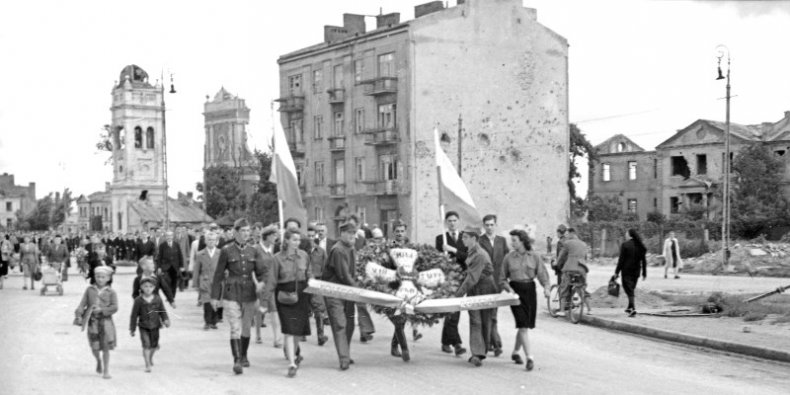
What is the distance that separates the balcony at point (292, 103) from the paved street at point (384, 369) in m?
49.5

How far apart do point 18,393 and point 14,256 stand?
34120 millimetres

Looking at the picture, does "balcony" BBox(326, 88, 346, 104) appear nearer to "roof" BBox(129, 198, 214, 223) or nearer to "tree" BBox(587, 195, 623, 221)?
"tree" BBox(587, 195, 623, 221)

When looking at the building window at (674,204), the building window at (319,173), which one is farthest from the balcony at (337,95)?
the building window at (674,204)

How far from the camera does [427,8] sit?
64312 millimetres

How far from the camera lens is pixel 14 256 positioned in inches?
1775

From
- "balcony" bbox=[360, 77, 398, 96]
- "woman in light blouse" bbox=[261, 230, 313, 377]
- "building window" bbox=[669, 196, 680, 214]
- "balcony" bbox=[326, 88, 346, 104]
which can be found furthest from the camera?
"building window" bbox=[669, 196, 680, 214]

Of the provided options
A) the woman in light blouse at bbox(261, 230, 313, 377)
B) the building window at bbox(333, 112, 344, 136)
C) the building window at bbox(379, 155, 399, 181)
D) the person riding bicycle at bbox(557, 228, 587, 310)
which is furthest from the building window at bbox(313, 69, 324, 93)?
the woman in light blouse at bbox(261, 230, 313, 377)

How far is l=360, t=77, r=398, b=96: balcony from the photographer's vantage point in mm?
59625

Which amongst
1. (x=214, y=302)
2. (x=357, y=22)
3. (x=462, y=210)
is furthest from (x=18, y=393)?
(x=357, y=22)

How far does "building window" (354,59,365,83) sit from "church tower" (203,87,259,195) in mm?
→ 96607

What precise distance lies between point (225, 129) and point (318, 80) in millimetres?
103783

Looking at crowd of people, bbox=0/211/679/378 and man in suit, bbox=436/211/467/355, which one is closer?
crowd of people, bbox=0/211/679/378

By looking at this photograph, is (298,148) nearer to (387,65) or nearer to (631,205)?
(387,65)

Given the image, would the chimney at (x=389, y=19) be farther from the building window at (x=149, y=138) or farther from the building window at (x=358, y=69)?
the building window at (x=149, y=138)
